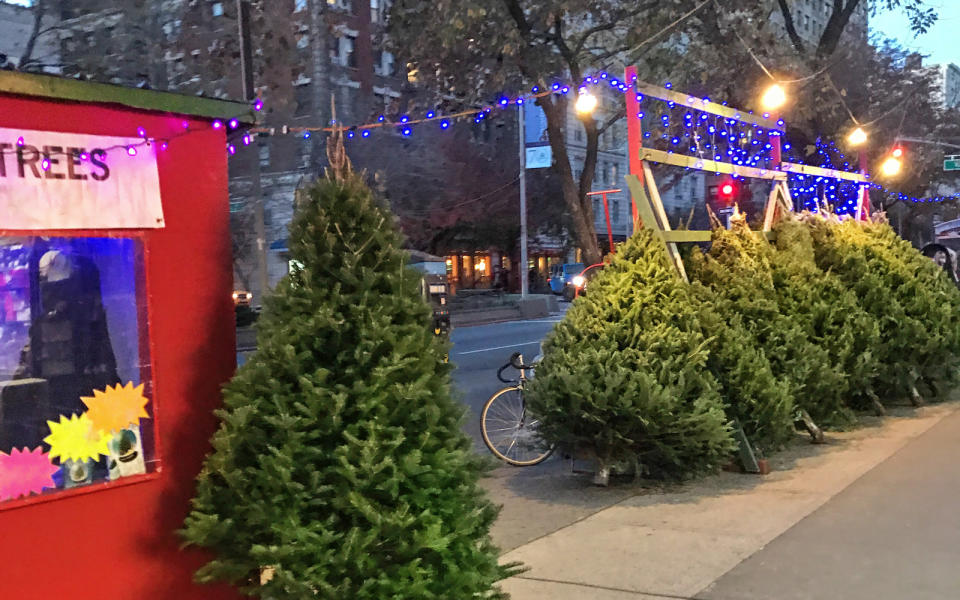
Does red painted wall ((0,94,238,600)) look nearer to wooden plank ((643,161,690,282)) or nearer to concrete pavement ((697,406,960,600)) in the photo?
concrete pavement ((697,406,960,600))

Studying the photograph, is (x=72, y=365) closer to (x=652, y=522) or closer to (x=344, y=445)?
(x=344, y=445)

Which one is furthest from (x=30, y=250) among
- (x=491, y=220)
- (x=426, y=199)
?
(x=491, y=220)

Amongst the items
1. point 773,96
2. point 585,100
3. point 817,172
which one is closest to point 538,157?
point 773,96

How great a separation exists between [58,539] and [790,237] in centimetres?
756

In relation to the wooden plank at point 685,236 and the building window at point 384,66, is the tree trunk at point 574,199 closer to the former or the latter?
the wooden plank at point 685,236

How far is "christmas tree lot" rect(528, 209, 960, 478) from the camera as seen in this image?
21.8 feet

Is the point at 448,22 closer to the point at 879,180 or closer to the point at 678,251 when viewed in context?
the point at 678,251

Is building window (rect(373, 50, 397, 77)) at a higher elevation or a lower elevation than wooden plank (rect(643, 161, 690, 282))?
higher

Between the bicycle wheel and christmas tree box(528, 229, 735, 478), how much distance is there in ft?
4.06

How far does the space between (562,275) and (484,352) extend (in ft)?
87.0

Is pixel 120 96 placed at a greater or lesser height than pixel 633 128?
lesser

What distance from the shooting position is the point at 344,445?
3447mm

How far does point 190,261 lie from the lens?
13.1 feet

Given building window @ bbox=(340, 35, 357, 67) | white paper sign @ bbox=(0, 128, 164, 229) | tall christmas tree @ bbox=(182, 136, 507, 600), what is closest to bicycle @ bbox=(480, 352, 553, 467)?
tall christmas tree @ bbox=(182, 136, 507, 600)
